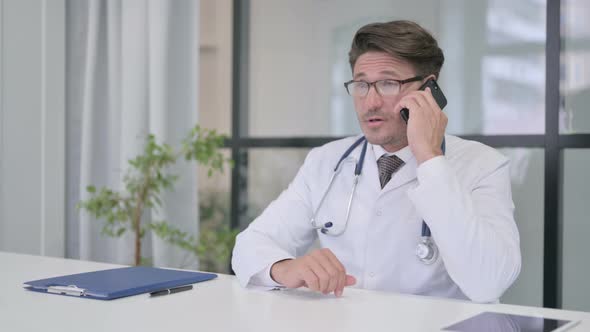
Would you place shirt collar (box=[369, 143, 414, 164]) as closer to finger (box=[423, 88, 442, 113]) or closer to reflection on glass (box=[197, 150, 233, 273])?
finger (box=[423, 88, 442, 113])

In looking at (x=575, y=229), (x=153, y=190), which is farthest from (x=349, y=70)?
(x=575, y=229)

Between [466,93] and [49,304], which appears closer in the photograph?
[49,304]

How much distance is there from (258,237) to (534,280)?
155cm

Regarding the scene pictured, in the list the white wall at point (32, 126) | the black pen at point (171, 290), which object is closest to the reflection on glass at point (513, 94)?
the black pen at point (171, 290)

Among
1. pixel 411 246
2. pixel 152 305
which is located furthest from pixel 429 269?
pixel 152 305

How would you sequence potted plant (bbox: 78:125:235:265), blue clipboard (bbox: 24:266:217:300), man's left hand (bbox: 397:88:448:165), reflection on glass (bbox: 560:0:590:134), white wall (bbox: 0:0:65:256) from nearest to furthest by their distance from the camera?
blue clipboard (bbox: 24:266:217:300) → man's left hand (bbox: 397:88:448:165) → reflection on glass (bbox: 560:0:590:134) → potted plant (bbox: 78:125:235:265) → white wall (bbox: 0:0:65:256)

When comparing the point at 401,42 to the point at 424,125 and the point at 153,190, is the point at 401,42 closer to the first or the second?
the point at 424,125

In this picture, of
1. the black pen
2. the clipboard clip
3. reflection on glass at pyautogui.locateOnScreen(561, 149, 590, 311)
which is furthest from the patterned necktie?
reflection on glass at pyautogui.locateOnScreen(561, 149, 590, 311)

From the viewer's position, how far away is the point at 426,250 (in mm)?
2061

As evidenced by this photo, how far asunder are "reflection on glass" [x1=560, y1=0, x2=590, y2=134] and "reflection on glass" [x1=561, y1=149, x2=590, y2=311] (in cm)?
13

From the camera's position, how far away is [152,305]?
1.64 meters

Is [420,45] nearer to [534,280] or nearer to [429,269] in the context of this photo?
[429,269]

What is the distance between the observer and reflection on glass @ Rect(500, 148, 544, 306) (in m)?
3.20

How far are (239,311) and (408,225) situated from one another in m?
0.84
